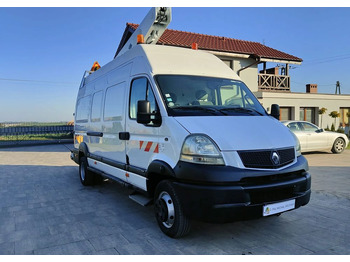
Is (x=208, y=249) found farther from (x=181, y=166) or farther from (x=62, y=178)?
(x=62, y=178)

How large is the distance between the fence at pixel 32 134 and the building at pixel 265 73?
824cm

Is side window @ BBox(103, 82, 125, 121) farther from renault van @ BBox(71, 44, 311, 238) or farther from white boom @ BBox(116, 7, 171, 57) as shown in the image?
white boom @ BBox(116, 7, 171, 57)

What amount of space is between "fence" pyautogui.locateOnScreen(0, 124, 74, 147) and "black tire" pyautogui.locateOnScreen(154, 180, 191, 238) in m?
18.8

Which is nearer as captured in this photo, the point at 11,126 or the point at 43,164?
the point at 43,164

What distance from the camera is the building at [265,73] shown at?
17.0 metres

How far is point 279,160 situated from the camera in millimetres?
3520

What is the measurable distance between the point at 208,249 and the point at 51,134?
69.3 feet

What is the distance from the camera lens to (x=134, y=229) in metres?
4.18

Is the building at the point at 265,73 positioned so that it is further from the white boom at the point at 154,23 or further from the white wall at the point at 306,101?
the white boom at the point at 154,23

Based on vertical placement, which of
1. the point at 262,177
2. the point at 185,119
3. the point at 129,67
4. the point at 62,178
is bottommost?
the point at 62,178

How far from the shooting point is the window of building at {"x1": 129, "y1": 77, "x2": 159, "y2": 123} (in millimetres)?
4134

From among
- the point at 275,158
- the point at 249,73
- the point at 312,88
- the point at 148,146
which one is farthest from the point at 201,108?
the point at 312,88

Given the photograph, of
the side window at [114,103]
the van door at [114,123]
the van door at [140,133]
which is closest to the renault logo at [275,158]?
the van door at [140,133]

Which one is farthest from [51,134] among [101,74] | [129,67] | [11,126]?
[129,67]
